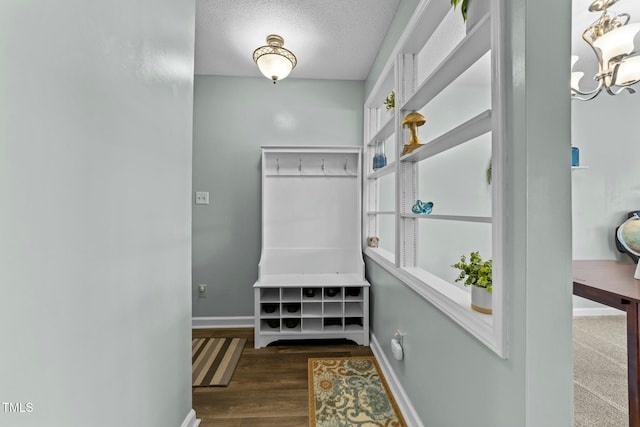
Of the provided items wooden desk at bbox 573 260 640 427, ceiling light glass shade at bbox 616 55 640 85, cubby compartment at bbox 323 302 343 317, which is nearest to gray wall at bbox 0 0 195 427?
cubby compartment at bbox 323 302 343 317

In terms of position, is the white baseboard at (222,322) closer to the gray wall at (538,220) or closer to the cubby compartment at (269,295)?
the cubby compartment at (269,295)

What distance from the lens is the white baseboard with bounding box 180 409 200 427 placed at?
1558 millimetres

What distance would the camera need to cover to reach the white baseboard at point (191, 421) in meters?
1.56

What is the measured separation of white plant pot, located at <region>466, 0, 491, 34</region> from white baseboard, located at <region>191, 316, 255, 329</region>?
2.97m

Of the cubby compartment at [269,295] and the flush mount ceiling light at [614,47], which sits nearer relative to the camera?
the flush mount ceiling light at [614,47]

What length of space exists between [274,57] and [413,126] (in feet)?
Answer: 4.29

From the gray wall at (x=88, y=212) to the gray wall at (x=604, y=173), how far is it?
167 inches

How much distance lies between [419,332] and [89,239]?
1.48m

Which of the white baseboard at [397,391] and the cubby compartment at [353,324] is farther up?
the cubby compartment at [353,324]

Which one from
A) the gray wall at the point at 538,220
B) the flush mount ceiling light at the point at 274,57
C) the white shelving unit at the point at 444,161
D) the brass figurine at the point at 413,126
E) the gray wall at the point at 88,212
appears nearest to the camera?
the gray wall at the point at 88,212

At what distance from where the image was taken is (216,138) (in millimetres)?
3129

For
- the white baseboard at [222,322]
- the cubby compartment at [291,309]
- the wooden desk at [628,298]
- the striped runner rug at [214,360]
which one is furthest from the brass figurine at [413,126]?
the white baseboard at [222,322]

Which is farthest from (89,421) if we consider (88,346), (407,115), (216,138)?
(216,138)

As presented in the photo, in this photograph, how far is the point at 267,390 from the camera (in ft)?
6.56
